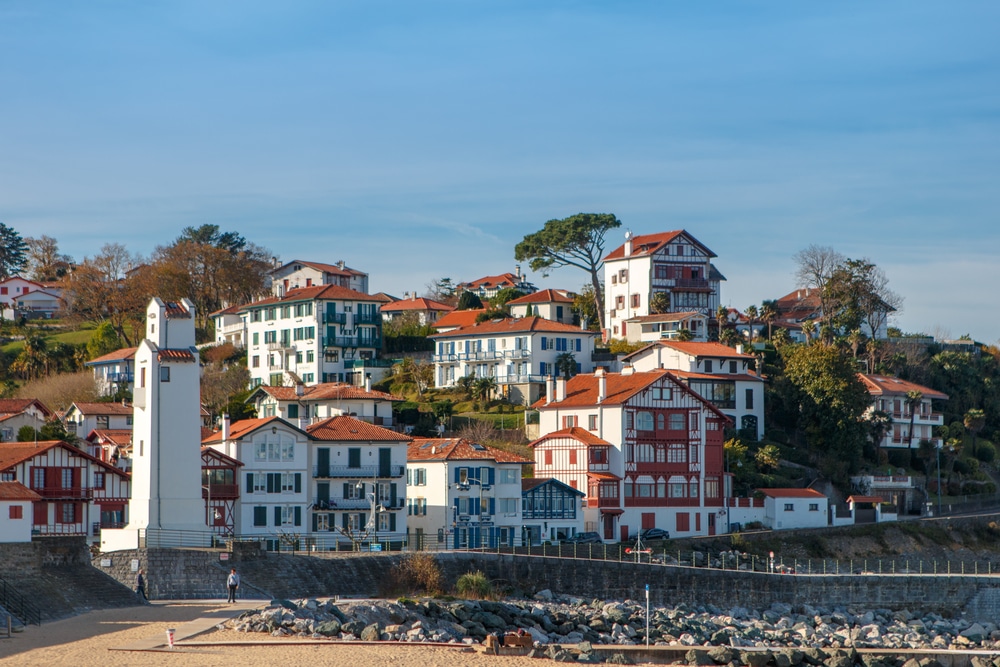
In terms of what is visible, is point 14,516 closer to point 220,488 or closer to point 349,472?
point 220,488

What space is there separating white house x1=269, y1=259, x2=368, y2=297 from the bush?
60934 millimetres

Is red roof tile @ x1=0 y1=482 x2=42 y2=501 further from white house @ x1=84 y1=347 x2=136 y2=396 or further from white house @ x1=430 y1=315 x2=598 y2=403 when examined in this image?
white house @ x1=430 y1=315 x2=598 y2=403

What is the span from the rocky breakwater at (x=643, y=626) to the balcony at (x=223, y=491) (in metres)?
13.9

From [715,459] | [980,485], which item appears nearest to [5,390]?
[715,459]

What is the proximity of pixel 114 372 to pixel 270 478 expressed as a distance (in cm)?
3060

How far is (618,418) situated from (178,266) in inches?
1615

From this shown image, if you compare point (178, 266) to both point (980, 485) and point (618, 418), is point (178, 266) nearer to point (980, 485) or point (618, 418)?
point (618, 418)

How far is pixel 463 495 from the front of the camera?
6800 cm

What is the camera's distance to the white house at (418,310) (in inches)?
4318

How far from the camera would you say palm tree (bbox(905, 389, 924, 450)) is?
89.6 metres

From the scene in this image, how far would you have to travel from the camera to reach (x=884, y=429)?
88688 millimetres

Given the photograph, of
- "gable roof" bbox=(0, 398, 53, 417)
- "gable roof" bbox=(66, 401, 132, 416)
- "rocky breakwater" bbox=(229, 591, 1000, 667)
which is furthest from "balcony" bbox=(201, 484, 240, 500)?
"gable roof" bbox=(66, 401, 132, 416)

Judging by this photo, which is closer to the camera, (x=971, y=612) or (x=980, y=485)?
(x=971, y=612)

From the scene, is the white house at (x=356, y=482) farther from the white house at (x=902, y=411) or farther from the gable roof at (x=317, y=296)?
the white house at (x=902, y=411)
